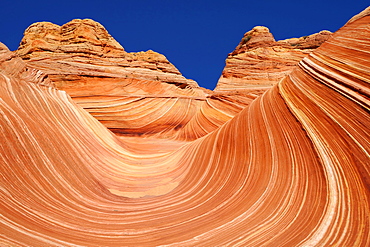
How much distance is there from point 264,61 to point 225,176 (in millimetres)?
10750

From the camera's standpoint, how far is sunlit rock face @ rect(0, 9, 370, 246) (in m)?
2.84

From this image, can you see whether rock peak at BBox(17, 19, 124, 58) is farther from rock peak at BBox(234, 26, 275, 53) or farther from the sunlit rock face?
the sunlit rock face

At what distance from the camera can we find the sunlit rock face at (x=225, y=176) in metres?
2.84

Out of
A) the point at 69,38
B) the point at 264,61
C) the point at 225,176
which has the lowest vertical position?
the point at 225,176

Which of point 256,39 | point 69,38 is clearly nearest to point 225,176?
point 256,39

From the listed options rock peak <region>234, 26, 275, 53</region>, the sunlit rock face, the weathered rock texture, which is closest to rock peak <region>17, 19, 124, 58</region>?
the weathered rock texture

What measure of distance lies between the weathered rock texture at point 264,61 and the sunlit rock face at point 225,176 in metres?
7.72

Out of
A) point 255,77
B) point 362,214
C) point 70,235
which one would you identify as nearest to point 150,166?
point 70,235

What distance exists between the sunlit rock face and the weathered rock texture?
772 cm

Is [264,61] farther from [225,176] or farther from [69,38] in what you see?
→ [69,38]

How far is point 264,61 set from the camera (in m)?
13.9

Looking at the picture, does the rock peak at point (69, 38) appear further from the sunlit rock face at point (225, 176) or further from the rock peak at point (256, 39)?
the sunlit rock face at point (225, 176)

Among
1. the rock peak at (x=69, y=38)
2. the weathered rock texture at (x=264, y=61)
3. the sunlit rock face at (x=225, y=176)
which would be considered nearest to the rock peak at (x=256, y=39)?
the weathered rock texture at (x=264, y=61)

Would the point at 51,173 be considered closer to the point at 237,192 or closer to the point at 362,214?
the point at 237,192
